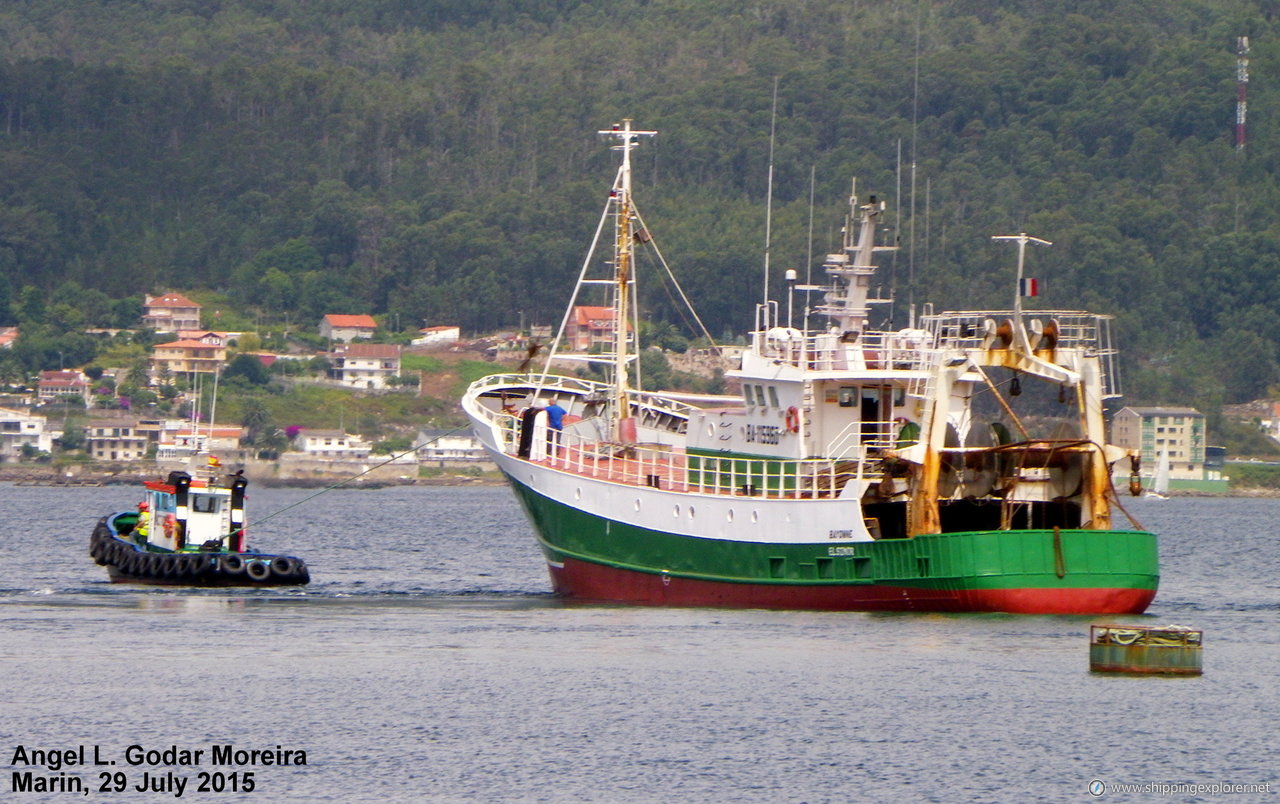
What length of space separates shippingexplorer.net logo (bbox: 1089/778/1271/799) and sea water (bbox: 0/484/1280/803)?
68 mm

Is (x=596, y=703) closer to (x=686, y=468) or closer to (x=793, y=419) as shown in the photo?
(x=686, y=468)

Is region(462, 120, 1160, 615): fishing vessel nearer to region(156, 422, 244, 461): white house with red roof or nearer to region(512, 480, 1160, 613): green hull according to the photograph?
region(512, 480, 1160, 613): green hull

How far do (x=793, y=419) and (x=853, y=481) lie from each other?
385 centimetres

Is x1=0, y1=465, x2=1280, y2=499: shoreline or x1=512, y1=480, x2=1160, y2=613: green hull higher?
x1=0, y1=465, x2=1280, y2=499: shoreline

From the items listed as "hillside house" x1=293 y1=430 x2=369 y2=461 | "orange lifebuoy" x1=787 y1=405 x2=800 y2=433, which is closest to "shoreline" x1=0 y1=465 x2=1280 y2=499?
"hillside house" x1=293 y1=430 x2=369 y2=461

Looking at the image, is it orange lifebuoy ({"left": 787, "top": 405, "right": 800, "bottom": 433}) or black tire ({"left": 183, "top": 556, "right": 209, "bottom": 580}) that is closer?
orange lifebuoy ({"left": 787, "top": 405, "right": 800, "bottom": 433})

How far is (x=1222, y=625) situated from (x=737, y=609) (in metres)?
11.6

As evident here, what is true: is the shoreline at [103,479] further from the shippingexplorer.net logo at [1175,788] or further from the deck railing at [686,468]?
the shippingexplorer.net logo at [1175,788]

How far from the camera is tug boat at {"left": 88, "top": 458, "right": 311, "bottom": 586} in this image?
5703 cm

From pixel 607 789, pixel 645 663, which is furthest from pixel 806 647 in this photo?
pixel 607 789

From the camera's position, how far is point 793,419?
50.8m

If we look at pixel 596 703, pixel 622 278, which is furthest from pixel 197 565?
pixel 596 703

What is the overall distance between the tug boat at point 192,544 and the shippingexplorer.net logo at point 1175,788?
29172 mm

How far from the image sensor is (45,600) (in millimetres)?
55906
